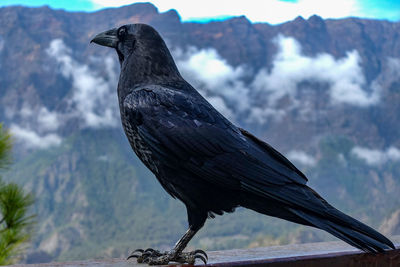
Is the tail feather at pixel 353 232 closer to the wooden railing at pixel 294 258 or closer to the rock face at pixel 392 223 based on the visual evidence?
the wooden railing at pixel 294 258

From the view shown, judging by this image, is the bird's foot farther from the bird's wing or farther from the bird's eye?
the bird's eye

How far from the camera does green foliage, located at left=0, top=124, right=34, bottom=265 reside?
4.74 meters

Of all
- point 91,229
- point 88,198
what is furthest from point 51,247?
point 88,198

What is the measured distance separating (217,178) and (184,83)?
1.77 feet

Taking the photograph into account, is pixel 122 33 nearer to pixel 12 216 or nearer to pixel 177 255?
pixel 177 255

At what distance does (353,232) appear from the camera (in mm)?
2115

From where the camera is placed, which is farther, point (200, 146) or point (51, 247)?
point (51, 247)

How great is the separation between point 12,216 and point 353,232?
3660 mm

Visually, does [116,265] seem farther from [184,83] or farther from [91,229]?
[91,229]

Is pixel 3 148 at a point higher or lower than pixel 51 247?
lower

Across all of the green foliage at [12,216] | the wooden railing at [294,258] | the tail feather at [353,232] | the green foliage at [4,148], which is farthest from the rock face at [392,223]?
the tail feather at [353,232]

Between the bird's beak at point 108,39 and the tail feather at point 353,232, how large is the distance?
1.23 m

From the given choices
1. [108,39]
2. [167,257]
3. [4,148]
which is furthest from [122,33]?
[4,148]

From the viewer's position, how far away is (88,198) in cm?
7700
